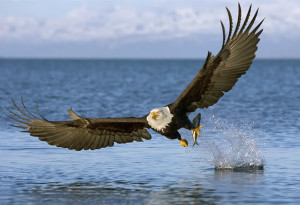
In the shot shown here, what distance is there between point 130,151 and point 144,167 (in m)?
Answer: 2.03

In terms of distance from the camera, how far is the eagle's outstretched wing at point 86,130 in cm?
1337

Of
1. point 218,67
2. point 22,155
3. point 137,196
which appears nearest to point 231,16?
point 218,67

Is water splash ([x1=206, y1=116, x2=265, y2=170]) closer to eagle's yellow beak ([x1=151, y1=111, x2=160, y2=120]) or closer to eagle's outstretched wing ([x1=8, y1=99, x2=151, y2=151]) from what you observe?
eagle's outstretched wing ([x1=8, y1=99, x2=151, y2=151])

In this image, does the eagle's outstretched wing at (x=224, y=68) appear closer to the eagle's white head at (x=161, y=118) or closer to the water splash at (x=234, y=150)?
the eagle's white head at (x=161, y=118)

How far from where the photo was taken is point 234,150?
→ 15797 millimetres

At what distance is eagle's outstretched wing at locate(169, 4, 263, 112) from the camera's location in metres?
12.2

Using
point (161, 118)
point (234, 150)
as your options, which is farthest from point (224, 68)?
point (234, 150)

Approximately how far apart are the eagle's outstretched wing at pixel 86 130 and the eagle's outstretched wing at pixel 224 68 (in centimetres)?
110

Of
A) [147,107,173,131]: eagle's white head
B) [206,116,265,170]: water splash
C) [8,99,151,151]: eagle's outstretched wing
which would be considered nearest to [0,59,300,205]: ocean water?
[206,116,265,170]: water splash

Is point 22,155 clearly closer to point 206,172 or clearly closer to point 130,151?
point 130,151

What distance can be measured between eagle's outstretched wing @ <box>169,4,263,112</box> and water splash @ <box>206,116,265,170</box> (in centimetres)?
231

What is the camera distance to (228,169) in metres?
14.2

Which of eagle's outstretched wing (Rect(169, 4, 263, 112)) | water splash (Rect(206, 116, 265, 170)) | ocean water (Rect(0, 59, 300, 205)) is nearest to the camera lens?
ocean water (Rect(0, 59, 300, 205))

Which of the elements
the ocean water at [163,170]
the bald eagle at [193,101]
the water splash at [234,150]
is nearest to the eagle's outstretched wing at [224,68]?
the bald eagle at [193,101]
